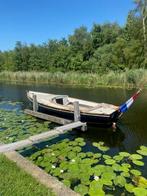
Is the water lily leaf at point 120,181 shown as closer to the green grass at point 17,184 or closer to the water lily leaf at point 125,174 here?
the water lily leaf at point 125,174

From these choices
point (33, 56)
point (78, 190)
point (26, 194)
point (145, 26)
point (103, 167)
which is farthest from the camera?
point (33, 56)

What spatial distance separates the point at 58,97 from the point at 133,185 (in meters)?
7.67

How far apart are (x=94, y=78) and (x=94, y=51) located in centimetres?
1074

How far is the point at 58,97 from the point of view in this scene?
12320 mm

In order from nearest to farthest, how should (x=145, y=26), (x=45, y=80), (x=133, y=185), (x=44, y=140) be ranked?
(x=133, y=185), (x=44, y=140), (x=145, y=26), (x=45, y=80)

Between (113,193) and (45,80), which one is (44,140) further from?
(45,80)

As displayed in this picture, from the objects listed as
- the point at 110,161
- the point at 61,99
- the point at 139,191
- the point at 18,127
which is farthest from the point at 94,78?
the point at 139,191

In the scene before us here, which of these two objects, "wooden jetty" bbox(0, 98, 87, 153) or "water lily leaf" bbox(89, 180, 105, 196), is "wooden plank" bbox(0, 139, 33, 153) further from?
"water lily leaf" bbox(89, 180, 105, 196)

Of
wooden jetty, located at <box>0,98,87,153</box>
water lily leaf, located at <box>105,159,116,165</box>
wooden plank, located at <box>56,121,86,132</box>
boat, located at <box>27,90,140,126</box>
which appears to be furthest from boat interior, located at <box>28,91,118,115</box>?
water lily leaf, located at <box>105,159,116,165</box>

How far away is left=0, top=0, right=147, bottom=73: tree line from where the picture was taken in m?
26.0

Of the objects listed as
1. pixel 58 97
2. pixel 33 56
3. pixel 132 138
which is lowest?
pixel 132 138

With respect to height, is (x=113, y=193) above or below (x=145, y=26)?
below

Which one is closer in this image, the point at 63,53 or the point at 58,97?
the point at 58,97

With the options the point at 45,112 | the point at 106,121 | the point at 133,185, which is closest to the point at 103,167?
the point at 133,185
